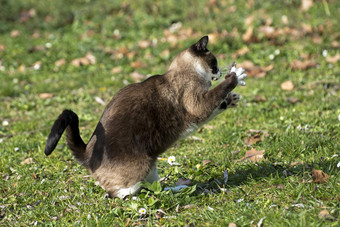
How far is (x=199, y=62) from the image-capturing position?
157 inches

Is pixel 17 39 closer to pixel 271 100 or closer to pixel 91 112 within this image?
pixel 91 112

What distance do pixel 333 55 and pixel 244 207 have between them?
15.9ft

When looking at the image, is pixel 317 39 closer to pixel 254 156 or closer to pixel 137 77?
pixel 137 77

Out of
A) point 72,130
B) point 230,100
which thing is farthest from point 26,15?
point 230,100

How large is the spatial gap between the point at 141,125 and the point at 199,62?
93 cm

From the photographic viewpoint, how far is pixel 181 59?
401 cm

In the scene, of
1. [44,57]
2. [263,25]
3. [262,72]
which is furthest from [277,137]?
[44,57]

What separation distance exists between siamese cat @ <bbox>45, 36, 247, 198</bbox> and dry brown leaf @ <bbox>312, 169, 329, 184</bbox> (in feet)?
2.97

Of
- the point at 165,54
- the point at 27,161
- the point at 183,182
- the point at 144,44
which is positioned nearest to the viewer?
the point at 183,182

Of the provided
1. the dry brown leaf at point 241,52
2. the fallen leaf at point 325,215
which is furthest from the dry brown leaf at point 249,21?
the fallen leaf at point 325,215

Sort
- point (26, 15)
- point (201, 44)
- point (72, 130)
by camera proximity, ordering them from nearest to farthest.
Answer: point (72, 130) → point (201, 44) → point (26, 15)

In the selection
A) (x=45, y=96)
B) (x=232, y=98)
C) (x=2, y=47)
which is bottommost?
(x=45, y=96)

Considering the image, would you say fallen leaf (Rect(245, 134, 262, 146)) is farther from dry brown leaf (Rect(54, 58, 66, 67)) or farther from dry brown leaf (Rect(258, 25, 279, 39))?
dry brown leaf (Rect(54, 58, 66, 67))

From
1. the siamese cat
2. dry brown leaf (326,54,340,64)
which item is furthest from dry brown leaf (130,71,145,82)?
the siamese cat
